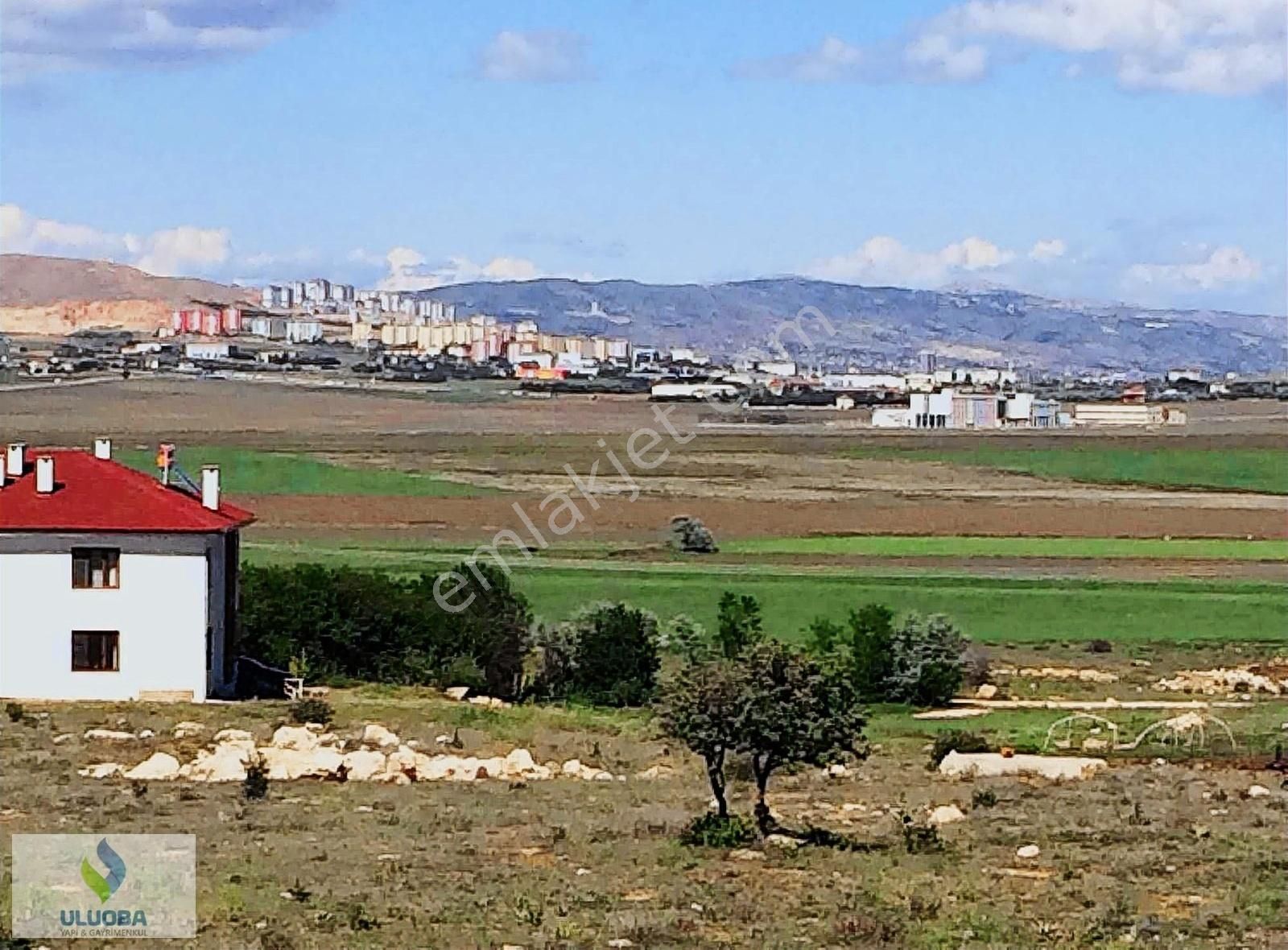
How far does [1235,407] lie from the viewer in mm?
175000

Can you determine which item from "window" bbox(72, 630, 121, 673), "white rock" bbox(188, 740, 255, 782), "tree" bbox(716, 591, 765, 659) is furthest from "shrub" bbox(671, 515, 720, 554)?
"white rock" bbox(188, 740, 255, 782)

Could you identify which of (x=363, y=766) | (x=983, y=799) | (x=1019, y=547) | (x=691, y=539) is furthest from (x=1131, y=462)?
(x=363, y=766)

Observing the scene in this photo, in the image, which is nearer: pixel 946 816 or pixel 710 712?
pixel 710 712

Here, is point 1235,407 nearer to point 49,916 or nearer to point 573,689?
point 573,689

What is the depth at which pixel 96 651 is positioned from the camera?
107 ft

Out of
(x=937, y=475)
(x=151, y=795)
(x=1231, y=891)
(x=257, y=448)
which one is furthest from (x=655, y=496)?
(x=1231, y=891)

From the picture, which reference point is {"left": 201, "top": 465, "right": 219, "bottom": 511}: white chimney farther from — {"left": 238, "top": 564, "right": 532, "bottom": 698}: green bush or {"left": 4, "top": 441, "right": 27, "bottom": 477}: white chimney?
{"left": 238, "top": 564, "right": 532, "bottom": 698}: green bush

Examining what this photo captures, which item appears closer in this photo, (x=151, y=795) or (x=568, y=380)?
(x=151, y=795)

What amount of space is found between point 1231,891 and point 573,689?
2230cm

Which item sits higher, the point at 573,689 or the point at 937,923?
the point at 937,923

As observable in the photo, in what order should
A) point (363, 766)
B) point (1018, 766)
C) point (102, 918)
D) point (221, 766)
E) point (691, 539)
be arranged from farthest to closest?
point (691, 539)
point (1018, 766)
point (363, 766)
point (221, 766)
point (102, 918)

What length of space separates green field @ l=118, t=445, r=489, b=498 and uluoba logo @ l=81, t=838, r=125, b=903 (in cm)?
6544

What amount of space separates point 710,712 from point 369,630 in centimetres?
1897

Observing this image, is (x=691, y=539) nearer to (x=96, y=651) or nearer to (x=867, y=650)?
(x=867, y=650)
